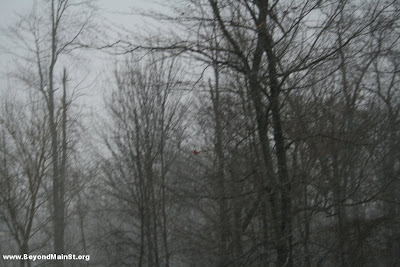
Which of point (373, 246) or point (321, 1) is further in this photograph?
point (373, 246)

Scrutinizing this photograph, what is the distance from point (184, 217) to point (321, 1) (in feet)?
19.1

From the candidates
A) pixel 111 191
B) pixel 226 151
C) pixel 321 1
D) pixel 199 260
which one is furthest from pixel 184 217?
pixel 321 1

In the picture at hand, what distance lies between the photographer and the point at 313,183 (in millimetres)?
5539

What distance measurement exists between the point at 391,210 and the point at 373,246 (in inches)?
44.8

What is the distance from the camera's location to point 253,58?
5.06 m

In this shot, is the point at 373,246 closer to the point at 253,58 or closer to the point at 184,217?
the point at 184,217

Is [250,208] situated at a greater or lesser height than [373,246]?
greater

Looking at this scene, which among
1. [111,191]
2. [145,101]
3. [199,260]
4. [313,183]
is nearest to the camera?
[313,183]

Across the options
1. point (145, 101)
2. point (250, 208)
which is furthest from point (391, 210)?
point (145, 101)

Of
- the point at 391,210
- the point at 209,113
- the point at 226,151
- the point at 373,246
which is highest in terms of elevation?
the point at 209,113

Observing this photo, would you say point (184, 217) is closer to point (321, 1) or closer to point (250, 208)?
point (250, 208)

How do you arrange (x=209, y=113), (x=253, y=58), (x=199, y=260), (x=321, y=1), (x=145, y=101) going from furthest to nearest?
(x=145, y=101) < (x=199, y=260) < (x=209, y=113) < (x=253, y=58) < (x=321, y=1)

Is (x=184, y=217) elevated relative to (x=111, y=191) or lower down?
lower down

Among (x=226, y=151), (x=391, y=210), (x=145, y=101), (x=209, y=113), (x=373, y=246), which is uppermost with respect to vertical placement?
(x=145, y=101)
